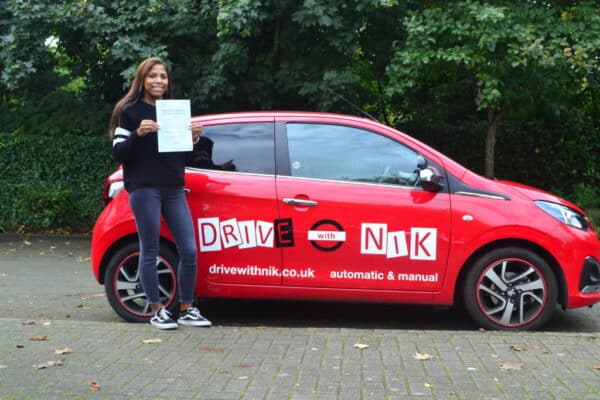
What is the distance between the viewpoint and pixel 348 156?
6.05m

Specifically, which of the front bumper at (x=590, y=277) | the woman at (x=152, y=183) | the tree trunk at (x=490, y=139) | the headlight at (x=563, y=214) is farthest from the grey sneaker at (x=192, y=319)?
the tree trunk at (x=490, y=139)

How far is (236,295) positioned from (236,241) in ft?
1.45

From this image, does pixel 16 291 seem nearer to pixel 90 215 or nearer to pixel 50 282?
pixel 50 282

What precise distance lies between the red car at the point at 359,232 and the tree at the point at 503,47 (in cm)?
369

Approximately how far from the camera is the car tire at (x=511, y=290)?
5777 mm

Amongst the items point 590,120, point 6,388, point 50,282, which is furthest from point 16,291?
point 590,120

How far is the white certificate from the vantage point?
219 inches

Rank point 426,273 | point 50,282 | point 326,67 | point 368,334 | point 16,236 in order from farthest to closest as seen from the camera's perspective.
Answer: point 16,236 → point 326,67 → point 50,282 → point 426,273 → point 368,334

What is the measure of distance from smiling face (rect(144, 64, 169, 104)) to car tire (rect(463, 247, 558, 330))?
2725mm

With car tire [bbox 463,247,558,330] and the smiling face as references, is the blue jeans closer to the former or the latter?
the smiling face

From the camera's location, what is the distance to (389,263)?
5863mm

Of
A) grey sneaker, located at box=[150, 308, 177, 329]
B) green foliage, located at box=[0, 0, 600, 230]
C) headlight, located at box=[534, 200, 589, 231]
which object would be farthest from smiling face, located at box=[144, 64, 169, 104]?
green foliage, located at box=[0, 0, 600, 230]

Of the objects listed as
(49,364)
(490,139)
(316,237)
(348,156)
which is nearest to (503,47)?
(490,139)

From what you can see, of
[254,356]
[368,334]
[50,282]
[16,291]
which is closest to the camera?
[254,356]
